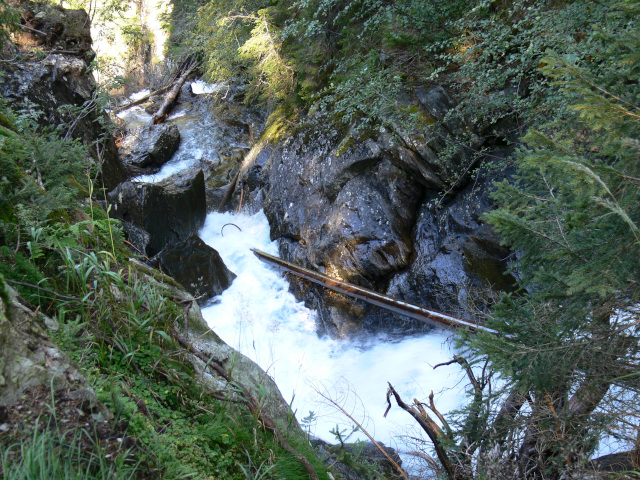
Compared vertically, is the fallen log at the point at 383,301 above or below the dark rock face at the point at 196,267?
above

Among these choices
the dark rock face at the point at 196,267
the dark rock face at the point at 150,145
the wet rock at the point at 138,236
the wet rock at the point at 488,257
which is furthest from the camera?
the dark rock face at the point at 150,145

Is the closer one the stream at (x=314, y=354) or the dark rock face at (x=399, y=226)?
the stream at (x=314, y=354)

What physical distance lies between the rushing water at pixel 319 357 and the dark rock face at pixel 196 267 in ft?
0.87

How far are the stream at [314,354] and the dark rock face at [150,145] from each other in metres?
3.00

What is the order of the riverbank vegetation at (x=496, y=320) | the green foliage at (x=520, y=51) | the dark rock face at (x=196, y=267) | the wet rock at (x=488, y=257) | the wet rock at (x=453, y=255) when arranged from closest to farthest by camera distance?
the riverbank vegetation at (x=496, y=320)
the green foliage at (x=520, y=51)
the wet rock at (x=488, y=257)
the wet rock at (x=453, y=255)
the dark rock face at (x=196, y=267)

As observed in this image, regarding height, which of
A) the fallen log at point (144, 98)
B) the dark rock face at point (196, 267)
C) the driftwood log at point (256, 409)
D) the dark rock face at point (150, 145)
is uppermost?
the fallen log at point (144, 98)

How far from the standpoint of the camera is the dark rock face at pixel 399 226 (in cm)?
680

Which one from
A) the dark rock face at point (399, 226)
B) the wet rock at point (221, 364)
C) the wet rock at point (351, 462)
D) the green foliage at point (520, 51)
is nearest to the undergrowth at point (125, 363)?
the wet rock at point (221, 364)

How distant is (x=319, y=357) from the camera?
7.05 metres

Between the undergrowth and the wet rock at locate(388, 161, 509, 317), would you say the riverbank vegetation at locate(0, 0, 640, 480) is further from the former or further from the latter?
the wet rock at locate(388, 161, 509, 317)

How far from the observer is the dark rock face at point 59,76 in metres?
7.80

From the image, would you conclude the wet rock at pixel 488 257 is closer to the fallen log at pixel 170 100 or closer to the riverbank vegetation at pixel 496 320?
the riverbank vegetation at pixel 496 320

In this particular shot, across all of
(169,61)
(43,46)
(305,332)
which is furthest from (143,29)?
(305,332)

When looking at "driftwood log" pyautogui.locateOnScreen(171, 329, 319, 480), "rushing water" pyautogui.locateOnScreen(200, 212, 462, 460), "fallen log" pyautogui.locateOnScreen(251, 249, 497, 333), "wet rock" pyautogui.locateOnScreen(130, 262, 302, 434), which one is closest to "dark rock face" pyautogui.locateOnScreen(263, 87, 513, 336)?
"fallen log" pyautogui.locateOnScreen(251, 249, 497, 333)
